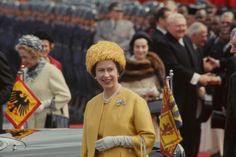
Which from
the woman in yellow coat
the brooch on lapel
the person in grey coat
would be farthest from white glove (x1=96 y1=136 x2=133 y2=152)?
the person in grey coat

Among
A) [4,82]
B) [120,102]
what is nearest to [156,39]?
[4,82]

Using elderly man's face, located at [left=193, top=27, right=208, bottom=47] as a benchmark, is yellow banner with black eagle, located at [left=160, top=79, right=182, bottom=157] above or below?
below

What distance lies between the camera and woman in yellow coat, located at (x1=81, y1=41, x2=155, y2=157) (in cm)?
881

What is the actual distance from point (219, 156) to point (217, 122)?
153cm

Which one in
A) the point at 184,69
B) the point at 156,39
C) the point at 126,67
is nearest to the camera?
the point at 184,69

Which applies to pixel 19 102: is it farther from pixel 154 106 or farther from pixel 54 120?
pixel 154 106

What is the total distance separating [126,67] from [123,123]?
5090 millimetres

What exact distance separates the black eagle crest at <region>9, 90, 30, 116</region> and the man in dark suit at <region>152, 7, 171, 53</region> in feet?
7.64

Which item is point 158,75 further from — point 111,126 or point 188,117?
point 111,126

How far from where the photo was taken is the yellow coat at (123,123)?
28.9 feet

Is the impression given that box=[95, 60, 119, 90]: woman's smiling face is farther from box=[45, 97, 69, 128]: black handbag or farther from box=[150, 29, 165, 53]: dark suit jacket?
box=[150, 29, 165, 53]: dark suit jacket

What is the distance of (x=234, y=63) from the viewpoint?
13648 mm

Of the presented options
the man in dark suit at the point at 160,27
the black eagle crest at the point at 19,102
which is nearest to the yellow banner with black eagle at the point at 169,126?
the black eagle crest at the point at 19,102

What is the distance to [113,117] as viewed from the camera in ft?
29.2
